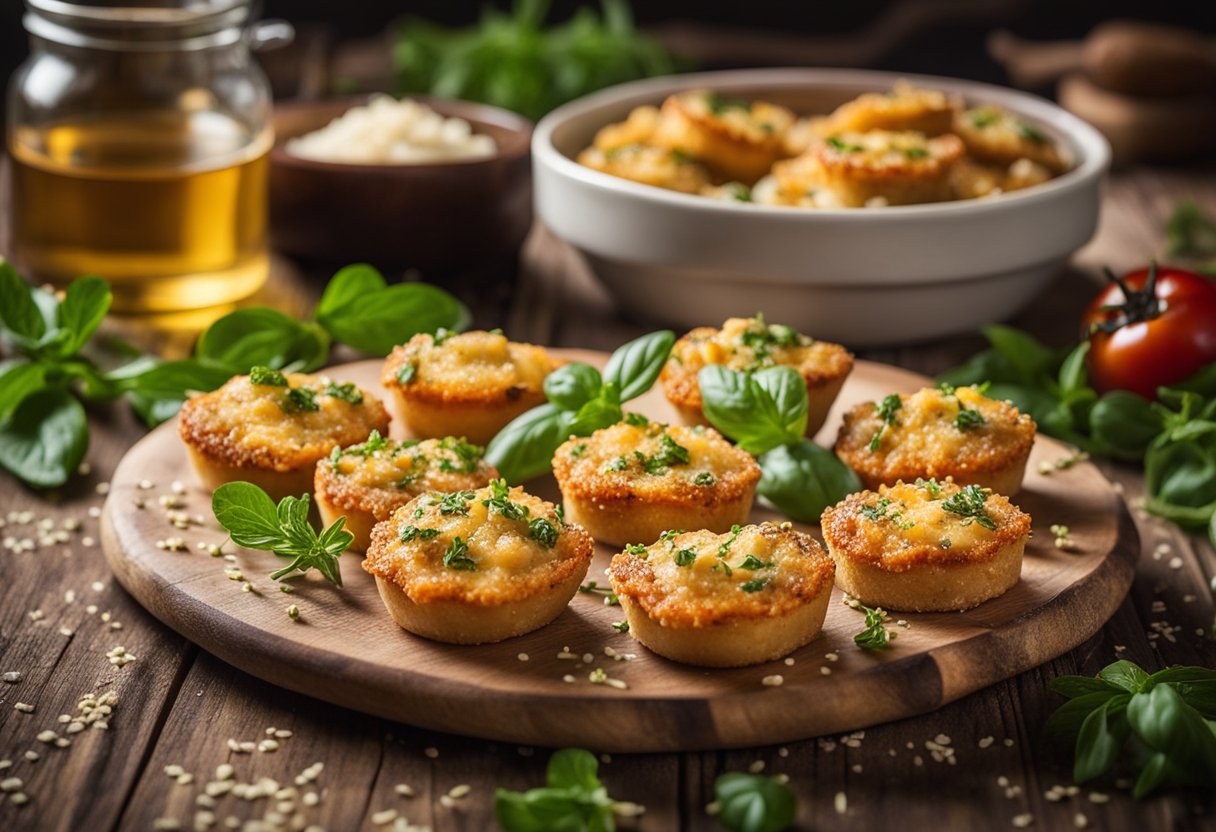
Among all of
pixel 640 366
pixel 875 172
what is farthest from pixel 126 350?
pixel 875 172

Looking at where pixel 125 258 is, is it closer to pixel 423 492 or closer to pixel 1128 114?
pixel 423 492

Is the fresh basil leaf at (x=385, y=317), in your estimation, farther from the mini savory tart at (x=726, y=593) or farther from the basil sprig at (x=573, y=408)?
the mini savory tart at (x=726, y=593)

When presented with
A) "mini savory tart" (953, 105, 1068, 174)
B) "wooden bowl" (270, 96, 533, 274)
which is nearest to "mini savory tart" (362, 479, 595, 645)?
"wooden bowl" (270, 96, 533, 274)

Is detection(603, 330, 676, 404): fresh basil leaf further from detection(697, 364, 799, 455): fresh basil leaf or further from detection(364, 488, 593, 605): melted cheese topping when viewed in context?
detection(364, 488, 593, 605): melted cheese topping

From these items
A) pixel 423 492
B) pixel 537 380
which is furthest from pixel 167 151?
pixel 423 492

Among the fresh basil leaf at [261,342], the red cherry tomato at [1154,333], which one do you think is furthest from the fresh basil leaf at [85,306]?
the red cherry tomato at [1154,333]

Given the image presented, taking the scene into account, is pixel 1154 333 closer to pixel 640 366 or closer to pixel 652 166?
pixel 640 366

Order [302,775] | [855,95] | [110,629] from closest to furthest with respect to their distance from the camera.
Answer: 1. [302,775]
2. [110,629]
3. [855,95]
